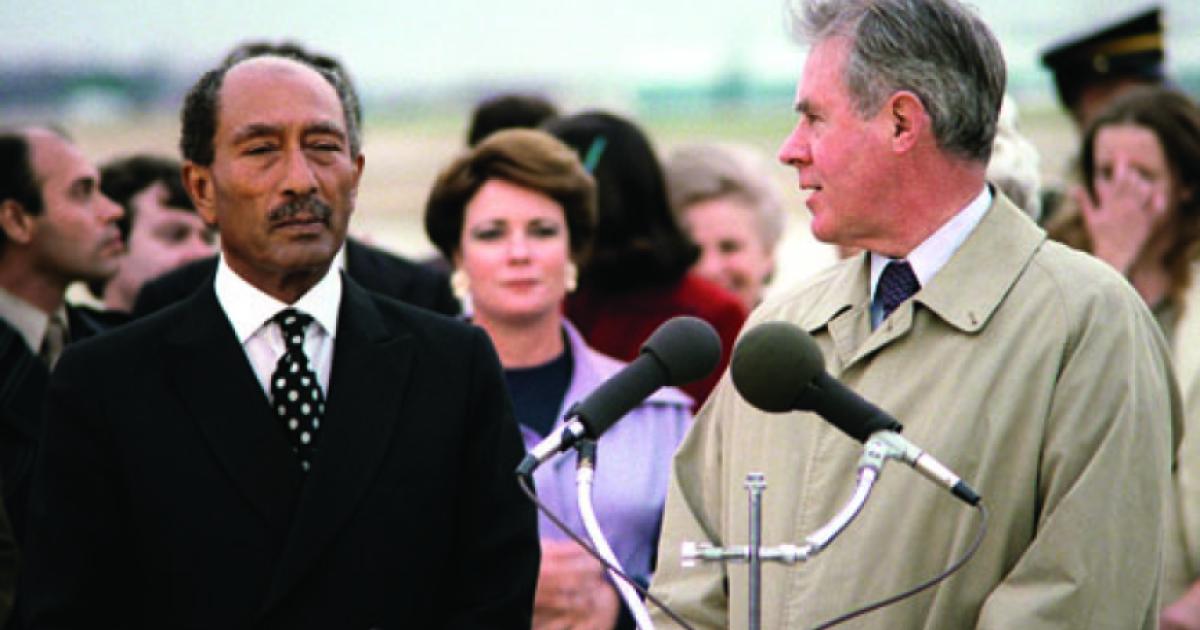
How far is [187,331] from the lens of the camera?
10.8 ft

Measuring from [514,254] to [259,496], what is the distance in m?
1.96

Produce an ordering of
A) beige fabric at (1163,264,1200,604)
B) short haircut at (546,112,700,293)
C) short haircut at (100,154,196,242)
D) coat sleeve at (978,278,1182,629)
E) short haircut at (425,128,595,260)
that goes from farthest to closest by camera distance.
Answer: short haircut at (100,154,196,242) < short haircut at (546,112,700,293) < short haircut at (425,128,595,260) < beige fabric at (1163,264,1200,604) < coat sleeve at (978,278,1182,629)

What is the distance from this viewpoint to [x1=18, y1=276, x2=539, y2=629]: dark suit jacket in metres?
3.13

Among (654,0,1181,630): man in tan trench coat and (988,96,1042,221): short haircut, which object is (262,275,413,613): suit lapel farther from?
(988,96,1042,221): short haircut

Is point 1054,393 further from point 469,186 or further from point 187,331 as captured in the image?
point 469,186

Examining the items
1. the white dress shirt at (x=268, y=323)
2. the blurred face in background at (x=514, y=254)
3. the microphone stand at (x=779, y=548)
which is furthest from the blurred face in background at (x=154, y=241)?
the microphone stand at (x=779, y=548)

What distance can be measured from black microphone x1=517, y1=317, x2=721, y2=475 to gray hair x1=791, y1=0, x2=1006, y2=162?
69 centimetres

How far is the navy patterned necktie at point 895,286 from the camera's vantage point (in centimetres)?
333

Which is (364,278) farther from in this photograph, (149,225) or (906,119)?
(906,119)

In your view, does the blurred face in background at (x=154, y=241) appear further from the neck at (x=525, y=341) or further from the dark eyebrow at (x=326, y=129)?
the dark eyebrow at (x=326, y=129)

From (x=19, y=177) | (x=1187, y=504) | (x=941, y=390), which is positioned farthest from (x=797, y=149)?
(x=19, y=177)

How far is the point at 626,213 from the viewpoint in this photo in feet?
19.0

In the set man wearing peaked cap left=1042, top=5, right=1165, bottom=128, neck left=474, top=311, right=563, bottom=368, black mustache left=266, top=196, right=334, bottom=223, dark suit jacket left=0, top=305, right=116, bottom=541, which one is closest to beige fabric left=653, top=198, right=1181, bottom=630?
black mustache left=266, top=196, right=334, bottom=223

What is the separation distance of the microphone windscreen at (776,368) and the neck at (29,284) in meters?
3.17
